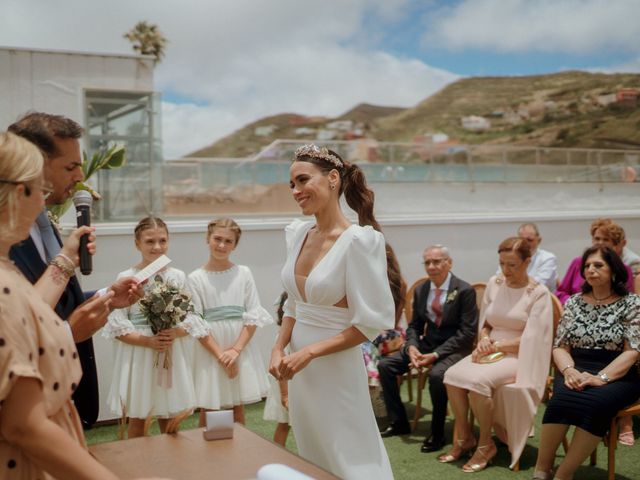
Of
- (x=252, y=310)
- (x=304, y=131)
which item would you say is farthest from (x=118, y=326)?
(x=304, y=131)

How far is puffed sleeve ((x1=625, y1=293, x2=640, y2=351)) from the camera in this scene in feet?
13.6

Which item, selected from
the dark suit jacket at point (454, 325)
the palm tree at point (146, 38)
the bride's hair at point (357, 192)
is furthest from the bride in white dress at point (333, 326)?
the palm tree at point (146, 38)

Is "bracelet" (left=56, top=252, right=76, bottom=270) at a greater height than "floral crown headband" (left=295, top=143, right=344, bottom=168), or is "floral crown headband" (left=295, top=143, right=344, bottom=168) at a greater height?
"floral crown headband" (left=295, top=143, right=344, bottom=168)

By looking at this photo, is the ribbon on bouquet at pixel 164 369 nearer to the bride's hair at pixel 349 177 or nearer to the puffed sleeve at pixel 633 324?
the bride's hair at pixel 349 177

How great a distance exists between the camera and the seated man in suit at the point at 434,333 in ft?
17.6

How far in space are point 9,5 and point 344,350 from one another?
69.7 ft

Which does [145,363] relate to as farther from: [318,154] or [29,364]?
[29,364]

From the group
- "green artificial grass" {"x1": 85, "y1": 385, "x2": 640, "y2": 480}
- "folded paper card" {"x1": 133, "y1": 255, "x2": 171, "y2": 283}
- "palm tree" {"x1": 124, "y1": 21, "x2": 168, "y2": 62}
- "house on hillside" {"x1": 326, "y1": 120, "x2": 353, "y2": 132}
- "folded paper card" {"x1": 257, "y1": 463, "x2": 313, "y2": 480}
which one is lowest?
"green artificial grass" {"x1": 85, "y1": 385, "x2": 640, "y2": 480}

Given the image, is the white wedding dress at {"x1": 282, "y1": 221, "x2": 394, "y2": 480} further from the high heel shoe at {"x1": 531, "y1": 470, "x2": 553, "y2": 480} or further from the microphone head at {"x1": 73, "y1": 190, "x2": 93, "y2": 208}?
the high heel shoe at {"x1": 531, "y1": 470, "x2": 553, "y2": 480}

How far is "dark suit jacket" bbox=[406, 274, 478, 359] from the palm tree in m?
20.9

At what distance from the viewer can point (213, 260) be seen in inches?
197

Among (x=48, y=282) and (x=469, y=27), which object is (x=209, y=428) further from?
(x=469, y=27)

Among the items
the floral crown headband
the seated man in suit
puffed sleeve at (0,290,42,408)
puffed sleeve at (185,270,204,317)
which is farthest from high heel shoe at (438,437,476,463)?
puffed sleeve at (0,290,42,408)

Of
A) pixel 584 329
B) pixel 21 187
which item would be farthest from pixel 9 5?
pixel 21 187
